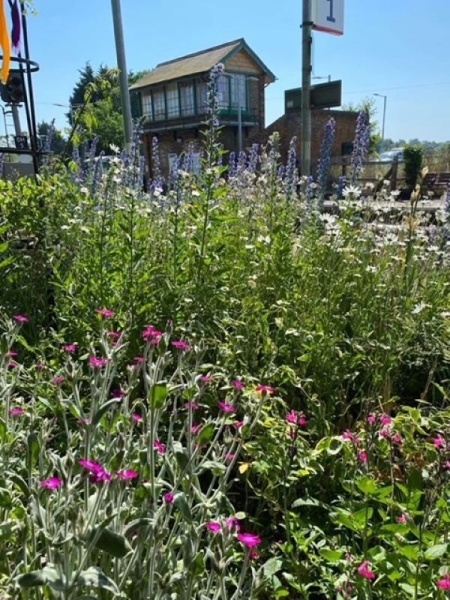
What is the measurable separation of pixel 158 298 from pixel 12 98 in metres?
2.29

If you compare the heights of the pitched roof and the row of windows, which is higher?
the pitched roof

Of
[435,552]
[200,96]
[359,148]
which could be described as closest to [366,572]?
[435,552]

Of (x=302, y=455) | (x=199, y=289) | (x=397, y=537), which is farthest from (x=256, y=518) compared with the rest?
(x=199, y=289)

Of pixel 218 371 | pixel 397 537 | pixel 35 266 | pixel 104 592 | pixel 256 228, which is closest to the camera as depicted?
pixel 104 592

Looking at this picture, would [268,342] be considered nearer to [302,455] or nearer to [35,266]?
[302,455]

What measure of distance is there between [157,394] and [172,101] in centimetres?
2977

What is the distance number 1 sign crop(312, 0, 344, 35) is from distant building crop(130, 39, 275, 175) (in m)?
21.0

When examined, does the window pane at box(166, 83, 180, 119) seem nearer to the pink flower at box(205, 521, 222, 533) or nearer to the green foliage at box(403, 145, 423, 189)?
the green foliage at box(403, 145, 423, 189)

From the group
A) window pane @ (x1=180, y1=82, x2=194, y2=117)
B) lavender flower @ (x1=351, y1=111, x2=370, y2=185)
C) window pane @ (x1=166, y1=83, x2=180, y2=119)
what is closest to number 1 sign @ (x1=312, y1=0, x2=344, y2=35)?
lavender flower @ (x1=351, y1=111, x2=370, y2=185)

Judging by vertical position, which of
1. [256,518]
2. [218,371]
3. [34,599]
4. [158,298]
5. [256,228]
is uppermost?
[256,228]

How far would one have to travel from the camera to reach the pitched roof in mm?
25981

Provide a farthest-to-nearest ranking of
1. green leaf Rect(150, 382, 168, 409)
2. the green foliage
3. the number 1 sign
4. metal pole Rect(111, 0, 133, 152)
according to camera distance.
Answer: the green foliage
metal pole Rect(111, 0, 133, 152)
the number 1 sign
green leaf Rect(150, 382, 168, 409)

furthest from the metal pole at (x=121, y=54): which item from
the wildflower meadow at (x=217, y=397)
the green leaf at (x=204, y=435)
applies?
the green leaf at (x=204, y=435)

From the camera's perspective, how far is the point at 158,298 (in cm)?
227
